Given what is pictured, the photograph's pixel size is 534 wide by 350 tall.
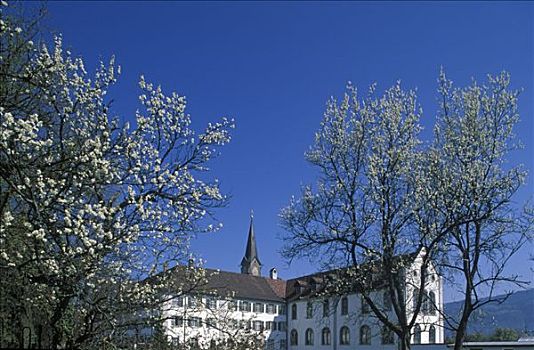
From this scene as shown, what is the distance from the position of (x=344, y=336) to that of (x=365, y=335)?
127 inches

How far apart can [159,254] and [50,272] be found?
A: 294cm

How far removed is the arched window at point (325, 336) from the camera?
2175 inches

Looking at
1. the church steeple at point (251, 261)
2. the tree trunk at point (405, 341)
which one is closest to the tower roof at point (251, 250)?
the church steeple at point (251, 261)

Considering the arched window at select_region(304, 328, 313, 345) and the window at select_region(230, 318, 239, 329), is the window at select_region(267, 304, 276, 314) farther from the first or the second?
the window at select_region(230, 318, 239, 329)

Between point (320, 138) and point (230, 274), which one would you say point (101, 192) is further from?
point (230, 274)

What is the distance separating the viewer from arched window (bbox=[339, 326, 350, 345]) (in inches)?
2068

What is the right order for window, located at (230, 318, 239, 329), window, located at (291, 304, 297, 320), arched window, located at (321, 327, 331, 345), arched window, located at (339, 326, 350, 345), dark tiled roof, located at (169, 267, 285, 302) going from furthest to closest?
window, located at (291, 304, 297, 320), dark tiled roof, located at (169, 267, 285, 302), arched window, located at (321, 327, 331, 345), arched window, located at (339, 326, 350, 345), window, located at (230, 318, 239, 329)

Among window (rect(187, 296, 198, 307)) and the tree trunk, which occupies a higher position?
window (rect(187, 296, 198, 307))

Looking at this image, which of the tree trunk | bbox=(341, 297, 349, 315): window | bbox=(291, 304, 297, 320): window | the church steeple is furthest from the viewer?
the church steeple

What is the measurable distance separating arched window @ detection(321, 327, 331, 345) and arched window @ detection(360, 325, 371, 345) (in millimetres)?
5236

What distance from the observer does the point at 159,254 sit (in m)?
10.6

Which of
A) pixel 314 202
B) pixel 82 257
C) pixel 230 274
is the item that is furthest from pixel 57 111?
pixel 230 274

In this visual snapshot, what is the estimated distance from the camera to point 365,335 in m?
50.2

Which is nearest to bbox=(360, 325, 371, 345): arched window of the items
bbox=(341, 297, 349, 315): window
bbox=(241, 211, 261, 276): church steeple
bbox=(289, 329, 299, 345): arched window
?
bbox=(341, 297, 349, 315): window
